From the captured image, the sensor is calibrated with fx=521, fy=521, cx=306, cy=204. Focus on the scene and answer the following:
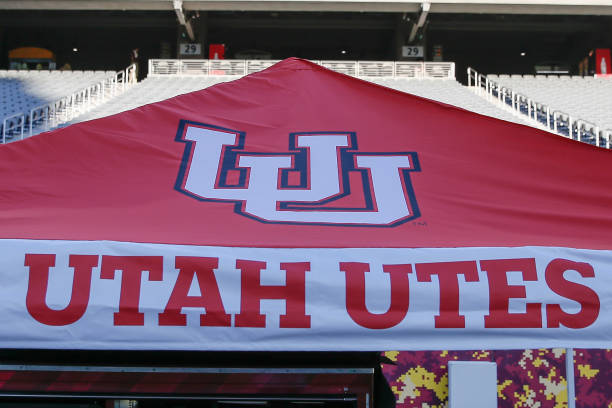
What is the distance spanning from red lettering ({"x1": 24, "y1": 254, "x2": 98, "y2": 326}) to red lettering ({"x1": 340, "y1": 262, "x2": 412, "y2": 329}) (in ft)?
2.68

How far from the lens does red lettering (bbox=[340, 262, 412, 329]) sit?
164 cm

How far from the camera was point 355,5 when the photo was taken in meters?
21.6

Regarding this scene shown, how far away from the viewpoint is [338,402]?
1.84 metres

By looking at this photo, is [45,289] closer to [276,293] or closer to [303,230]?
[276,293]

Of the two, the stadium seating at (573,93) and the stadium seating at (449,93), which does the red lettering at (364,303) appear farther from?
the stadium seating at (573,93)

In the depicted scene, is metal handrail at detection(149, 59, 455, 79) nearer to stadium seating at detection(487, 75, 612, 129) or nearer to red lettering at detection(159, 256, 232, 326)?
stadium seating at detection(487, 75, 612, 129)

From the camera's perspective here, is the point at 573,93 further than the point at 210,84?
Yes

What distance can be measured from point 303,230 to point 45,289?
86 centimetres

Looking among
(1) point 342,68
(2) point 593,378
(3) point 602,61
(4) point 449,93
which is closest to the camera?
(2) point 593,378

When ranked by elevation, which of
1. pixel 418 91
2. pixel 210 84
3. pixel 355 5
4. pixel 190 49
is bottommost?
pixel 418 91

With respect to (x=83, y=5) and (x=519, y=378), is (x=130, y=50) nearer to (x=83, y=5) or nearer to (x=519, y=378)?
(x=83, y=5)

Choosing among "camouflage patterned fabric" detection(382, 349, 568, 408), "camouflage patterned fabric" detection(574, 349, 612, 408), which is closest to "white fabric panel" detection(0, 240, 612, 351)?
"camouflage patterned fabric" detection(382, 349, 568, 408)

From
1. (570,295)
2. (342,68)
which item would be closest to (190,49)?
(342,68)

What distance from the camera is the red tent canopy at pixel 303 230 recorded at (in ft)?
5.37
